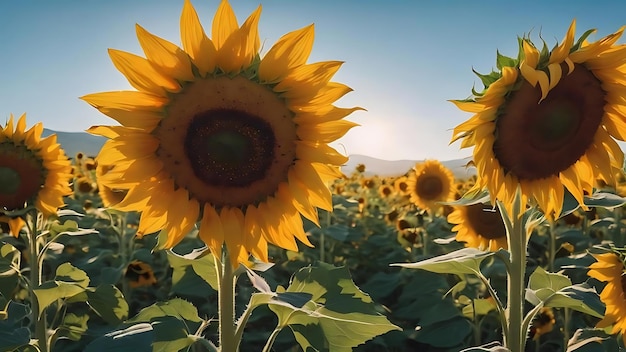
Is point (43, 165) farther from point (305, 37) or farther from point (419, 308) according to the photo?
point (419, 308)

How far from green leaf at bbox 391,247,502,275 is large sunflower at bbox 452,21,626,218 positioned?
0.28 meters

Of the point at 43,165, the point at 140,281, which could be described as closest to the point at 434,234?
the point at 140,281

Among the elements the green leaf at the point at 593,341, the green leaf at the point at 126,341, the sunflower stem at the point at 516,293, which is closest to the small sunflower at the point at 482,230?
the green leaf at the point at 593,341

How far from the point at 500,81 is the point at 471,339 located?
150 inches

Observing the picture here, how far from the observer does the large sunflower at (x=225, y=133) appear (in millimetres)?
1859

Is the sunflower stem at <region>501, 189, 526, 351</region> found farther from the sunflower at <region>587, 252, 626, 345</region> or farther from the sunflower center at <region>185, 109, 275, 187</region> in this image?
the sunflower center at <region>185, 109, 275, 187</region>

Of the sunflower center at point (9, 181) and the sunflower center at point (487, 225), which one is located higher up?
the sunflower center at point (9, 181)

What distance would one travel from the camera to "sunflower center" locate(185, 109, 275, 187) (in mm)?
2014

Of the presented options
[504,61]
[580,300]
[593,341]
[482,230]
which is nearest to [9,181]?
[504,61]

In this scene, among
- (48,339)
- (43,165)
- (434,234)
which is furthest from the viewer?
(434,234)

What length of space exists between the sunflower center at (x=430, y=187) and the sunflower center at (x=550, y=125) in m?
5.68

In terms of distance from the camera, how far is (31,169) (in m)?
3.64

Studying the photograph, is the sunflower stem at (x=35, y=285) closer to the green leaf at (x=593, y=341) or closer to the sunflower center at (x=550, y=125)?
the sunflower center at (x=550, y=125)

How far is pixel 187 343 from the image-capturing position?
1922 mm
